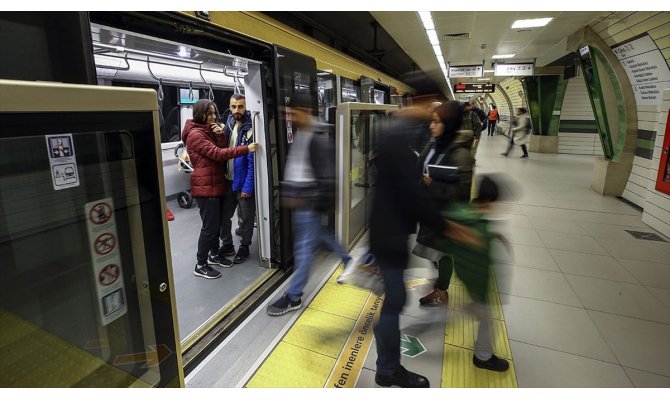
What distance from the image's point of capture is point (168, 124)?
5.97m

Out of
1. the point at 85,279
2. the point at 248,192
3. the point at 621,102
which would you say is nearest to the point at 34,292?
the point at 85,279

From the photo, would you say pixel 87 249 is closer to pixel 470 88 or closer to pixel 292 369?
pixel 292 369

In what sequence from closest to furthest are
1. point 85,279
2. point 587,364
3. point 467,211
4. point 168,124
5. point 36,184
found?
point 36,184 → point 85,279 → point 467,211 → point 587,364 → point 168,124

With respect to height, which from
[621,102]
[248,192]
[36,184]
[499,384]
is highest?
[621,102]

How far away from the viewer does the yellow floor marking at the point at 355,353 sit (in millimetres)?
2186

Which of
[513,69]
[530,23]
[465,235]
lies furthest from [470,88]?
[465,235]

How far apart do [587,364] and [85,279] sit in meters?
2.82

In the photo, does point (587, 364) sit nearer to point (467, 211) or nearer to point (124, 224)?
point (467, 211)

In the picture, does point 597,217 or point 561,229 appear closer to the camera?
point 561,229

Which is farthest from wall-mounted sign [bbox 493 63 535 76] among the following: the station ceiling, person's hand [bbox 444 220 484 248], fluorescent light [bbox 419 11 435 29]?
person's hand [bbox 444 220 484 248]

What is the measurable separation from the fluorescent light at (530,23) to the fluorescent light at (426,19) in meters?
1.56

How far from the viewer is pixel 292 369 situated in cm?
227

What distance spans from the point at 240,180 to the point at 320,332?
1.64m

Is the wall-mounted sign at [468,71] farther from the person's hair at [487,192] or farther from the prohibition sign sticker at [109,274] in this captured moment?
the prohibition sign sticker at [109,274]
